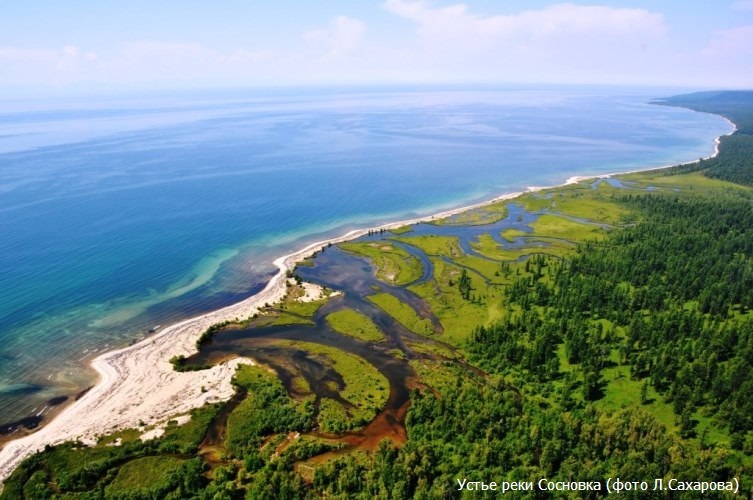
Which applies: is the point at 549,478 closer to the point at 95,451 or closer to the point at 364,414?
the point at 364,414

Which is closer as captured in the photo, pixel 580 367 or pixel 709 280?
pixel 580 367

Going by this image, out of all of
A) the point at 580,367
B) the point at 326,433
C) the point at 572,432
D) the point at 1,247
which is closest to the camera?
the point at 572,432

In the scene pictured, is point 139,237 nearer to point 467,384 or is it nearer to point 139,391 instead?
point 139,391

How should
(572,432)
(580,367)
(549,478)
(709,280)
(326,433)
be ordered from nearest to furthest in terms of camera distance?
(549,478), (572,432), (326,433), (580,367), (709,280)

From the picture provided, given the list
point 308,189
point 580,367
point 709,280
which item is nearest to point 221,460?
point 580,367

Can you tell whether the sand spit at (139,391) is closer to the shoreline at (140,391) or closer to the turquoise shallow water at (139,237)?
the shoreline at (140,391)

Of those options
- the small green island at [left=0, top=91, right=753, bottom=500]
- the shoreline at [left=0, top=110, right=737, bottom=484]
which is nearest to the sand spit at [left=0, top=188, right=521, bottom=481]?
the shoreline at [left=0, top=110, right=737, bottom=484]

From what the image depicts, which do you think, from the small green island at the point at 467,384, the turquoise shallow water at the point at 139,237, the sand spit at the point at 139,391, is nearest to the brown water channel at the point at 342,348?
the small green island at the point at 467,384
